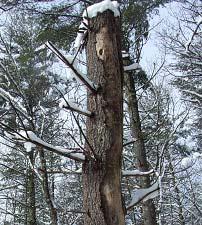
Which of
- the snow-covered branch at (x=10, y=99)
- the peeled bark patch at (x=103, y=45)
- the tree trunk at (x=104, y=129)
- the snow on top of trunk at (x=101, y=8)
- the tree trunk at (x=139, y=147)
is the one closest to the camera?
the tree trunk at (x=104, y=129)

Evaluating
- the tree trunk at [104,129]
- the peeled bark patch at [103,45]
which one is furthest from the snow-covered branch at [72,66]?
the peeled bark patch at [103,45]

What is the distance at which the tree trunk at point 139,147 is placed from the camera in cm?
605

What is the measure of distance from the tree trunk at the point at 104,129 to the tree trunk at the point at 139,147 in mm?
3446

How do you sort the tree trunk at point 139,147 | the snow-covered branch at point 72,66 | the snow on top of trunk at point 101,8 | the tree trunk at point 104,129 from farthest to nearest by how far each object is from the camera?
1. the tree trunk at point 139,147
2. the snow on top of trunk at point 101,8
3. the tree trunk at point 104,129
4. the snow-covered branch at point 72,66

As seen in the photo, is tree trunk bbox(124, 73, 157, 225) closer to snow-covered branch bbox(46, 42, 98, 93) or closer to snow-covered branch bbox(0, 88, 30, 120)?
Answer: snow-covered branch bbox(0, 88, 30, 120)

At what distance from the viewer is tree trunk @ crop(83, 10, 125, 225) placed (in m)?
2.19

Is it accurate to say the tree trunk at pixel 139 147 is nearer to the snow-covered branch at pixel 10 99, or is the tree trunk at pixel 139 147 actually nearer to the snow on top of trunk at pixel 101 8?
the snow-covered branch at pixel 10 99

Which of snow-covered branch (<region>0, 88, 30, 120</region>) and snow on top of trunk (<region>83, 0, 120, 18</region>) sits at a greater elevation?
snow on top of trunk (<region>83, 0, 120, 18</region>)

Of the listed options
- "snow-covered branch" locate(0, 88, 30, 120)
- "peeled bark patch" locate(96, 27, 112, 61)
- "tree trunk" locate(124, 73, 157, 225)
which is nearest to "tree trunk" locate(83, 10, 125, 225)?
"peeled bark patch" locate(96, 27, 112, 61)

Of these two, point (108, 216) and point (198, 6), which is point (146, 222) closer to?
point (108, 216)

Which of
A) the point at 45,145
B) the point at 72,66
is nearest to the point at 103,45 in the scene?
the point at 72,66

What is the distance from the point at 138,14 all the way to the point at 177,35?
4.94 meters

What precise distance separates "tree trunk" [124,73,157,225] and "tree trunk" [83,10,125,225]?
11.3ft

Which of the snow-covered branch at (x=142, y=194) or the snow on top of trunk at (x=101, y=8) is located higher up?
the snow on top of trunk at (x=101, y=8)
